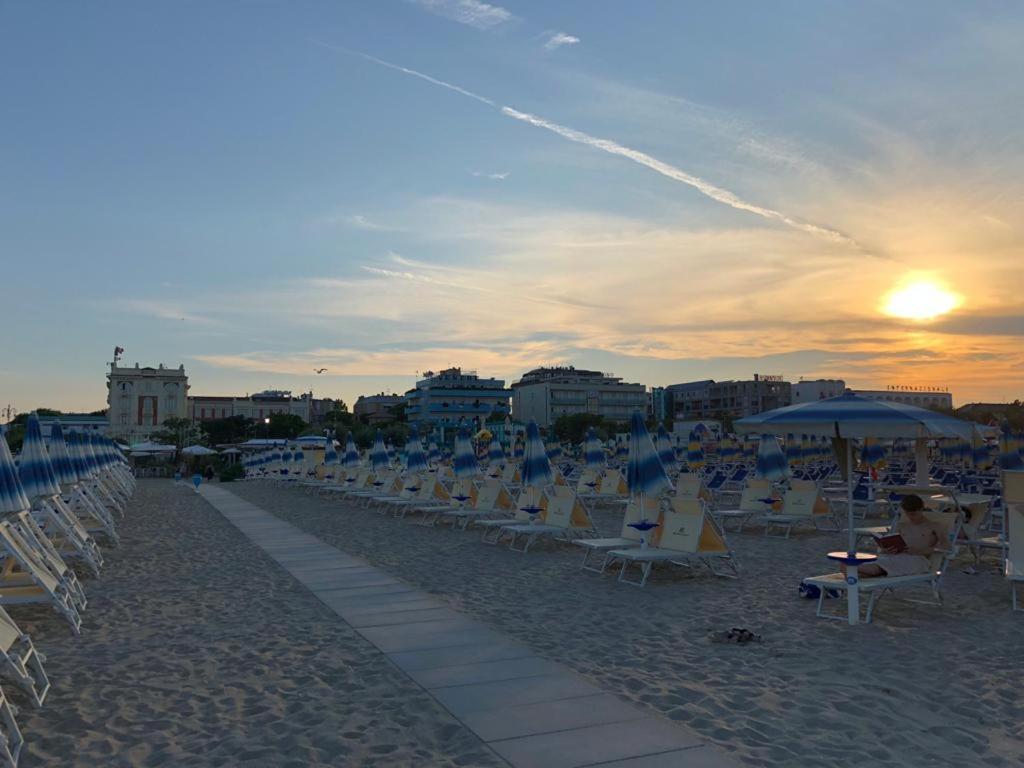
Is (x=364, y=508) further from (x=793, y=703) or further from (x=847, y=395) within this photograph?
(x=793, y=703)

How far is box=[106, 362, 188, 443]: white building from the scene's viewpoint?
117m

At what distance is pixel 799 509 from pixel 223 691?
34.4 ft

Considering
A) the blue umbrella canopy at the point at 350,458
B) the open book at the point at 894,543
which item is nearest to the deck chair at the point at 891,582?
the open book at the point at 894,543

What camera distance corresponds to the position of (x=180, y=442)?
67.8 m

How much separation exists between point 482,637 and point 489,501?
859 centimetres

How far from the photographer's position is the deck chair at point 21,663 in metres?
4.49

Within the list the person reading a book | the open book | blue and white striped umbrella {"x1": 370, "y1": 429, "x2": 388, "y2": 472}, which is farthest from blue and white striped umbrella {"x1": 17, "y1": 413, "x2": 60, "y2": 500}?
blue and white striped umbrella {"x1": 370, "y1": 429, "x2": 388, "y2": 472}

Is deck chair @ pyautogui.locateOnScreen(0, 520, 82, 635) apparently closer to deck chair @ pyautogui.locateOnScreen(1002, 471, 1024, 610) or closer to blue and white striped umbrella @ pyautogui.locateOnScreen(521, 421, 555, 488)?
blue and white striped umbrella @ pyautogui.locateOnScreen(521, 421, 555, 488)

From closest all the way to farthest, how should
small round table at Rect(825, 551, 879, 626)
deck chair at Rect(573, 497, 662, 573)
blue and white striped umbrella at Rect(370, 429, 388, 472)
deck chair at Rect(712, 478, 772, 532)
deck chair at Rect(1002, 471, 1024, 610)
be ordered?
small round table at Rect(825, 551, 879, 626) → deck chair at Rect(1002, 471, 1024, 610) → deck chair at Rect(573, 497, 662, 573) → deck chair at Rect(712, 478, 772, 532) → blue and white striped umbrella at Rect(370, 429, 388, 472)

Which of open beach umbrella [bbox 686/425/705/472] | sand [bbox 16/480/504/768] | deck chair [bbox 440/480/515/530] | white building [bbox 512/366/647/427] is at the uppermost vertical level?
white building [bbox 512/366/647/427]

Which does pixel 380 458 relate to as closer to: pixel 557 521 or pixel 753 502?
pixel 557 521

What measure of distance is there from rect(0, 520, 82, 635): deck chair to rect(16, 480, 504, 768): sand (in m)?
0.21

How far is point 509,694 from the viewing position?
505cm

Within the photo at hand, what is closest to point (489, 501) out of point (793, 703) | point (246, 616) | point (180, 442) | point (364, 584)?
point (364, 584)
